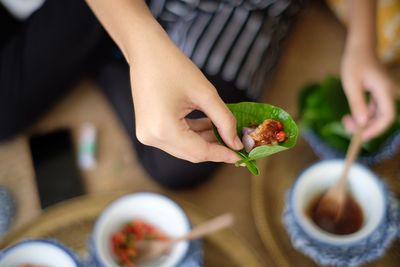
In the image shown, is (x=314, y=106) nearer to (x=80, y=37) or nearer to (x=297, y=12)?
(x=297, y=12)

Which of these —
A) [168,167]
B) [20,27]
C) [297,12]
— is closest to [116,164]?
[168,167]

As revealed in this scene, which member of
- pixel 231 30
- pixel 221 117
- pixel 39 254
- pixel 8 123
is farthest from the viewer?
pixel 8 123

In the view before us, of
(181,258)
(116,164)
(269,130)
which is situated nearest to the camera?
(269,130)

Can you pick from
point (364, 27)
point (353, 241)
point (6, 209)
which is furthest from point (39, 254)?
point (364, 27)

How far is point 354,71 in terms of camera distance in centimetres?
67

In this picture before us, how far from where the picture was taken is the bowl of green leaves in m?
0.71

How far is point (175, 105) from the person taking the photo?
47cm

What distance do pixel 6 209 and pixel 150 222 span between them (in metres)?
0.25

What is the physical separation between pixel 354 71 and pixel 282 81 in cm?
26

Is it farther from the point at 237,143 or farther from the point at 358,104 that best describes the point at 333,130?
the point at 237,143

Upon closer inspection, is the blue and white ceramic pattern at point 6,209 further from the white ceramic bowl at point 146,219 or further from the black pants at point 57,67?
the white ceramic bowl at point 146,219

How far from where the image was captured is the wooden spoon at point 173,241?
0.65 m

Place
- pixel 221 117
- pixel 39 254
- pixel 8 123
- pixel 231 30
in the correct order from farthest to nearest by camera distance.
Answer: pixel 8 123, pixel 231 30, pixel 39 254, pixel 221 117

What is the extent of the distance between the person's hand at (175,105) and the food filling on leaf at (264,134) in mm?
12
